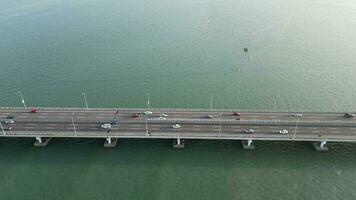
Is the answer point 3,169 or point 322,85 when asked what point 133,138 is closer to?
point 3,169

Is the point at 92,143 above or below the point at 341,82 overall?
below

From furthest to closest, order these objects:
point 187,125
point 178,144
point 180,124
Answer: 1. point 180,124
2. point 187,125
3. point 178,144

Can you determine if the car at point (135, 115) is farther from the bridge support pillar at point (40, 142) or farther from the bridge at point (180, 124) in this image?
the bridge support pillar at point (40, 142)


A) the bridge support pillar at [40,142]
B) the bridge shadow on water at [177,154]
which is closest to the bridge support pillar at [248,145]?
the bridge shadow on water at [177,154]

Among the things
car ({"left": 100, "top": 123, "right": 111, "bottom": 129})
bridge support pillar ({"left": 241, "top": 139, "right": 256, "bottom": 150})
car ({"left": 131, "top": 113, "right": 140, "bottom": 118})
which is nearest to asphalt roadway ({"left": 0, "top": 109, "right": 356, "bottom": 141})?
car ({"left": 131, "top": 113, "right": 140, "bottom": 118})

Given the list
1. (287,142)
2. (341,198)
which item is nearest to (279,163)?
(287,142)

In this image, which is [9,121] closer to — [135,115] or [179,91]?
[135,115]

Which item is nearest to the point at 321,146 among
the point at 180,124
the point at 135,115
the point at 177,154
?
the point at 180,124
